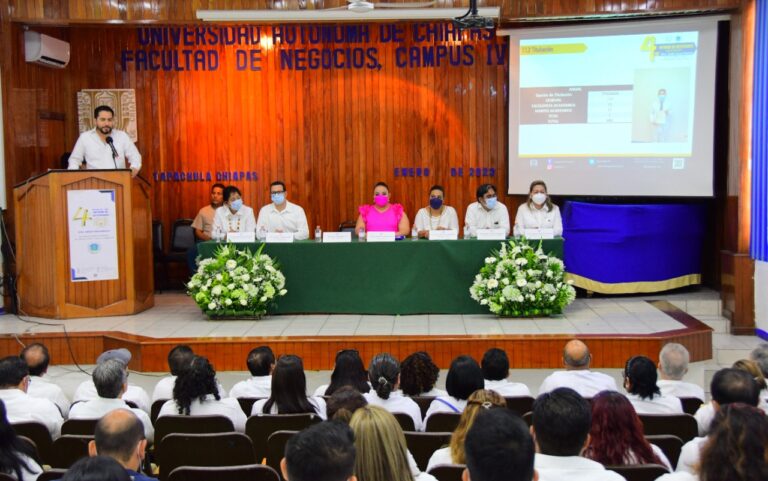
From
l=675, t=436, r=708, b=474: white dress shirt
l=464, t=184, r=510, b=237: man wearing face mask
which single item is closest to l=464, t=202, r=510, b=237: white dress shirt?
l=464, t=184, r=510, b=237: man wearing face mask

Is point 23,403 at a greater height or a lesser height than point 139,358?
greater

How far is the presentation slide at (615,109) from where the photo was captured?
8.95 metres

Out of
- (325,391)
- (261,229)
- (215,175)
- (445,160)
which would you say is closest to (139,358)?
(261,229)

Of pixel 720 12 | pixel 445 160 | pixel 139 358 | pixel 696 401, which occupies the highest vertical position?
pixel 720 12

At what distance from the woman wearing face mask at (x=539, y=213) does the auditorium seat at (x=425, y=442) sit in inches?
199

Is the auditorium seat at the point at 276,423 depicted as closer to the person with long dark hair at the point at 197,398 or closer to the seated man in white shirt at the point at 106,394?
the person with long dark hair at the point at 197,398

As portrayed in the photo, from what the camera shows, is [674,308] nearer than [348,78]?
Yes

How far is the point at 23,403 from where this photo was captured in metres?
4.01

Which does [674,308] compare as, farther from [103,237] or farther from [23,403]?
[23,403]

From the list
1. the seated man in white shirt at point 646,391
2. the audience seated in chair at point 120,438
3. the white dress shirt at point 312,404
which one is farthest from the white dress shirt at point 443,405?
the audience seated in chair at point 120,438

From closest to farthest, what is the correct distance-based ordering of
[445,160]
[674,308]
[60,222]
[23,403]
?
[23,403] < [60,222] < [674,308] < [445,160]

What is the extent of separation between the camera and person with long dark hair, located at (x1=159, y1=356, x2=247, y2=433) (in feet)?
13.1

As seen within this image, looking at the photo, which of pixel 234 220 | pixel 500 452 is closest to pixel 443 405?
pixel 500 452

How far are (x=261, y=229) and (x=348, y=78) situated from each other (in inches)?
104
